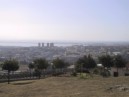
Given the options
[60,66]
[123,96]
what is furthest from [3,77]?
[123,96]

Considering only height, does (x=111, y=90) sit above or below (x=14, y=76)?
above

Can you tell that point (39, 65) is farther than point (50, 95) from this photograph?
Yes

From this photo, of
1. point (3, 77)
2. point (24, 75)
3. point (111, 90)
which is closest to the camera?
point (111, 90)

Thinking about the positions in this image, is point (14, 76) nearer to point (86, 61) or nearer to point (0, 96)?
point (86, 61)

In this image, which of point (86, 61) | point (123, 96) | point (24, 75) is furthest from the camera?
point (86, 61)

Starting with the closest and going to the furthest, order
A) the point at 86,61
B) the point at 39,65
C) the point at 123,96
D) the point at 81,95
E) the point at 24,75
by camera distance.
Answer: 1. the point at 123,96
2. the point at 81,95
3. the point at 24,75
4. the point at 39,65
5. the point at 86,61

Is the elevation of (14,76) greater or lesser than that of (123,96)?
lesser

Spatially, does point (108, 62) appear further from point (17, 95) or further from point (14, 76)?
point (17, 95)

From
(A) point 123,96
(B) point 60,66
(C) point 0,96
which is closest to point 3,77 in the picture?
(B) point 60,66

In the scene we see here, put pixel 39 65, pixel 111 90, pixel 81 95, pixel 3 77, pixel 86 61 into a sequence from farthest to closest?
pixel 86 61, pixel 39 65, pixel 3 77, pixel 111 90, pixel 81 95
